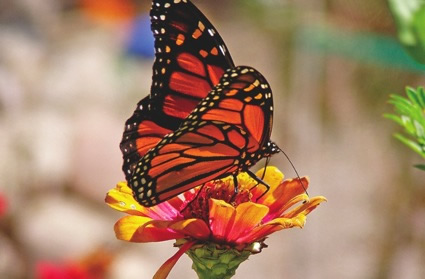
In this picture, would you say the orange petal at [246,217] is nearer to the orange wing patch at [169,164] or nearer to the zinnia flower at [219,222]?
the zinnia flower at [219,222]

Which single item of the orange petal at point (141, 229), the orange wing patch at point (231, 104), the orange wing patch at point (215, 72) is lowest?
the orange petal at point (141, 229)

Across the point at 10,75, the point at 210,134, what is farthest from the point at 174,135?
the point at 10,75

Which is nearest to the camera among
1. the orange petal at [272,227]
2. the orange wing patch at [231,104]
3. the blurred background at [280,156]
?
the orange petal at [272,227]

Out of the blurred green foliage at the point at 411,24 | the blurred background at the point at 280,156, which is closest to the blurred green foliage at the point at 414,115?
the blurred green foliage at the point at 411,24

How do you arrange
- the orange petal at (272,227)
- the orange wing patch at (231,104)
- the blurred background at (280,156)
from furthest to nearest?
the blurred background at (280,156) → the orange wing patch at (231,104) → the orange petal at (272,227)

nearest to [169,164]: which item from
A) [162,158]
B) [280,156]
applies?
[162,158]

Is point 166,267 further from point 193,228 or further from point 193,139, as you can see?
point 193,139

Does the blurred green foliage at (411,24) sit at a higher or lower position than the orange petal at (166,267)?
higher
